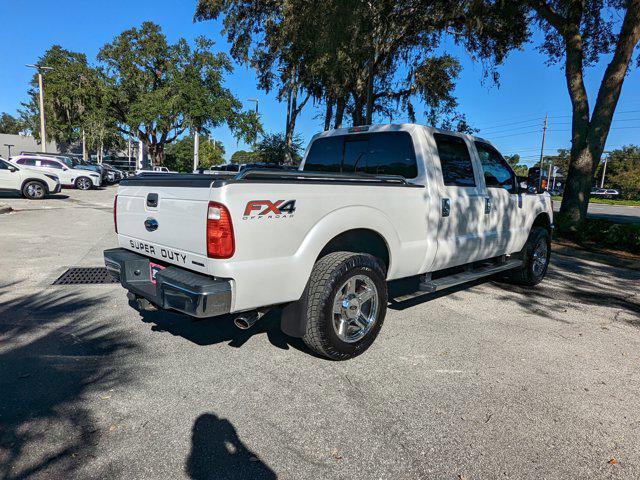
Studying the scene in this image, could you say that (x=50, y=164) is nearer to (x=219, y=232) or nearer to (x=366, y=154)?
(x=366, y=154)

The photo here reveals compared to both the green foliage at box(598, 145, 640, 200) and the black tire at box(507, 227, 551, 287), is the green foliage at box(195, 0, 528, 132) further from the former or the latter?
the green foliage at box(598, 145, 640, 200)

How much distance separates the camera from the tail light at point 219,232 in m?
2.80

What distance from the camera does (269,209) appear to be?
9.69 feet

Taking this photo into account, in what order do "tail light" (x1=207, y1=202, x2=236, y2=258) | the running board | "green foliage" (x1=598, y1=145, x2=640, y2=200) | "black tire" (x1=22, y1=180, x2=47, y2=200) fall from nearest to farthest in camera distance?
1. "tail light" (x1=207, y1=202, x2=236, y2=258)
2. the running board
3. "black tire" (x1=22, y1=180, x2=47, y2=200)
4. "green foliage" (x1=598, y1=145, x2=640, y2=200)

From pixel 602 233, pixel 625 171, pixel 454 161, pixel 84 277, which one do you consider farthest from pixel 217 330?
pixel 625 171

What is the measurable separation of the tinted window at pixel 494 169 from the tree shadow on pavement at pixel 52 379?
174 inches

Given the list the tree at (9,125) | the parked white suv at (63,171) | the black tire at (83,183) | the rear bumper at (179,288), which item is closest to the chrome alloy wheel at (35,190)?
the parked white suv at (63,171)

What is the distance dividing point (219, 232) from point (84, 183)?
23.7 m

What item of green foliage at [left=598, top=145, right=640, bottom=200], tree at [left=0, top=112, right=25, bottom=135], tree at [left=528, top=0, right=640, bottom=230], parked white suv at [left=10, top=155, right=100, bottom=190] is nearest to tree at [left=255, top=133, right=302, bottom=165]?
parked white suv at [left=10, top=155, right=100, bottom=190]

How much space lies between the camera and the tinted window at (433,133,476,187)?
15.1ft

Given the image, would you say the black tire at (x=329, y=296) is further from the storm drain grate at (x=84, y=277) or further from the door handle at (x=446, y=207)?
the storm drain grate at (x=84, y=277)

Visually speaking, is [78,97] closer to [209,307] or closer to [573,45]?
[573,45]

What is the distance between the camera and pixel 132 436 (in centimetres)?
257

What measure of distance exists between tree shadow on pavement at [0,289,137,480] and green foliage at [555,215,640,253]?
10.7 metres
